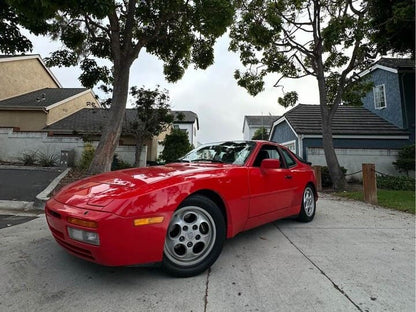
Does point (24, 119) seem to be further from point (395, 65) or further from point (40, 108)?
point (395, 65)

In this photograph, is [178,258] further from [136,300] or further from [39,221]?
[39,221]

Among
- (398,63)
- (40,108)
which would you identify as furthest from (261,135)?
(40,108)

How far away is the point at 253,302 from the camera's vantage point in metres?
2.00

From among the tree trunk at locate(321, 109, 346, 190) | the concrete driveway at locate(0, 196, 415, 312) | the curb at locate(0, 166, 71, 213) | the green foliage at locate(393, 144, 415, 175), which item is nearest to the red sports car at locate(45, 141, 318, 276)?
the concrete driveway at locate(0, 196, 415, 312)

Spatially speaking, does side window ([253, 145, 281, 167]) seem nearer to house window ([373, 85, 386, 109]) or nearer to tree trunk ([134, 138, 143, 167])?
tree trunk ([134, 138, 143, 167])

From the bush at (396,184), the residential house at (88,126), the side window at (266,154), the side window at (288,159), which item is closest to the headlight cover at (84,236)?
the side window at (266,154)

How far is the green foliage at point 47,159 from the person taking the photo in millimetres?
11562

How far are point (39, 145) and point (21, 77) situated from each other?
34.3 feet

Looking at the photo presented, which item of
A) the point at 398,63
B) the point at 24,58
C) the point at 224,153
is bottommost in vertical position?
the point at 224,153

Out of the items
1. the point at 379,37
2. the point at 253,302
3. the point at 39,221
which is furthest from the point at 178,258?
the point at 379,37

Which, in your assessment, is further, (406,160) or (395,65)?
(395,65)

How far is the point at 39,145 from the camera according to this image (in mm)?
13078

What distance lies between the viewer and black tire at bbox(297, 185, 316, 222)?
442cm

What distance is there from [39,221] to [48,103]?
Answer: 16412 millimetres
